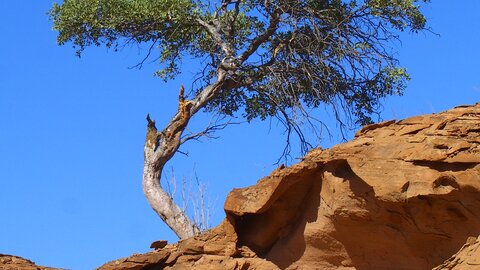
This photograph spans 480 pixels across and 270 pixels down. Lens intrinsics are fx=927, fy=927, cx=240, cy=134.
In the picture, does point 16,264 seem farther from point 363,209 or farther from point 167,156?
point 167,156

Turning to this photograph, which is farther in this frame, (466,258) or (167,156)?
(167,156)

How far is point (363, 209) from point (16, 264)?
15.4ft

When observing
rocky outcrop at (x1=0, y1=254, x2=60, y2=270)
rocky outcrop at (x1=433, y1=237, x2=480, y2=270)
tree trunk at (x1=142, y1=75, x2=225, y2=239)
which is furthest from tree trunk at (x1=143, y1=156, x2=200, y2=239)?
rocky outcrop at (x1=433, y1=237, x2=480, y2=270)

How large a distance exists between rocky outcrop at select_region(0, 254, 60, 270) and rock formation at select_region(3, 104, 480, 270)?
1.23 meters

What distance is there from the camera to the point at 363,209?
9.20 meters

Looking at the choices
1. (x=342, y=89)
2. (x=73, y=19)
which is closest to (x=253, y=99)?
(x=342, y=89)

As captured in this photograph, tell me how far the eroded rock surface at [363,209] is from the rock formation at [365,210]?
11 millimetres

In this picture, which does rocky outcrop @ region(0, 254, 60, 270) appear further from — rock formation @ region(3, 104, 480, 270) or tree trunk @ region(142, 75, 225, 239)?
tree trunk @ region(142, 75, 225, 239)

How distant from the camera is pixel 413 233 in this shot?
9023mm

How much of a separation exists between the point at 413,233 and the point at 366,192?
60 cm

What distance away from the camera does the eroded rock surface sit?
8.56m

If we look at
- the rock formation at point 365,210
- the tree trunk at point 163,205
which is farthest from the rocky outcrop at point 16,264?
the tree trunk at point 163,205

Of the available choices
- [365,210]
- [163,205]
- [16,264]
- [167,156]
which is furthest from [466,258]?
[167,156]

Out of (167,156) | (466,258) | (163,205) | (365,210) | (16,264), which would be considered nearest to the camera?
(466,258)
